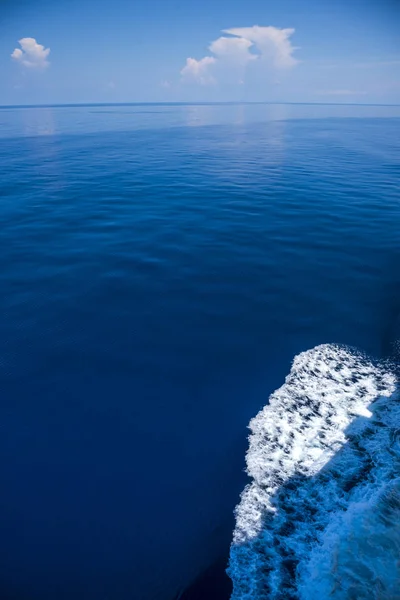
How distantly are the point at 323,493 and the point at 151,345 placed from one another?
6.41 m

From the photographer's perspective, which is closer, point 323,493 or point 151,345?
point 323,493

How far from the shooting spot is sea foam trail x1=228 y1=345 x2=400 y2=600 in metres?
5.66

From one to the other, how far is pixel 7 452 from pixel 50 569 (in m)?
2.89

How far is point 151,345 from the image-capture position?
35.6 ft

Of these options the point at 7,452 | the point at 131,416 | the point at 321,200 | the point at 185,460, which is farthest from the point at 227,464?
the point at 321,200

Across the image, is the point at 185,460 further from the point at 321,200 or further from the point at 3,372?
the point at 321,200

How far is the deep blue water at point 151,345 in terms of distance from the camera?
633 cm

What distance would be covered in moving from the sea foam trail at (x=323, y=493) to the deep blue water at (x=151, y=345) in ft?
1.85

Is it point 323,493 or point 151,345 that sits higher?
point 151,345

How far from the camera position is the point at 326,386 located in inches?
376

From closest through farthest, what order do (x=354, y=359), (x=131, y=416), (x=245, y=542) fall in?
(x=245, y=542) → (x=131, y=416) → (x=354, y=359)

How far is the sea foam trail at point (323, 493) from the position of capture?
5.66 metres

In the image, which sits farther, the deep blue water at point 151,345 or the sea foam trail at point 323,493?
the deep blue water at point 151,345

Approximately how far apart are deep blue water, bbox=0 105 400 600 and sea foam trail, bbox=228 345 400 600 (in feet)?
1.85
